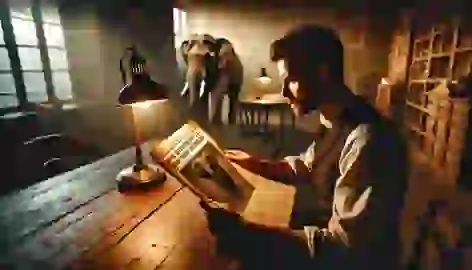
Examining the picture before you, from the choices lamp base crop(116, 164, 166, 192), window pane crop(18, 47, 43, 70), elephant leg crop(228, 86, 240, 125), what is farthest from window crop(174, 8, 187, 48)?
lamp base crop(116, 164, 166, 192)

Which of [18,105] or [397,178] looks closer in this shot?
[397,178]

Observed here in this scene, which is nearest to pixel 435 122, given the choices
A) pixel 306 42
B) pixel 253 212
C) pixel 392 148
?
pixel 392 148

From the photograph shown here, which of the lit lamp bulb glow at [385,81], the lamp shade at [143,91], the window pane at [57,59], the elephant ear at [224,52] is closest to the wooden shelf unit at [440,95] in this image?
the lit lamp bulb glow at [385,81]

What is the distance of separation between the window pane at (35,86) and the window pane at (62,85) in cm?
2

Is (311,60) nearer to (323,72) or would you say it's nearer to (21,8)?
(323,72)

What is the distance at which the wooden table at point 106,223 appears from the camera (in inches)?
23.3

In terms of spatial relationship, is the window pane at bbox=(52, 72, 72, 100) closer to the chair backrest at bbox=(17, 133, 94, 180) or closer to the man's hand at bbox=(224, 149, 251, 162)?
the chair backrest at bbox=(17, 133, 94, 180)

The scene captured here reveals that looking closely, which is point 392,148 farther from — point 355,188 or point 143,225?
point 143,225

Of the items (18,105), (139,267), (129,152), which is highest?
(18,105)

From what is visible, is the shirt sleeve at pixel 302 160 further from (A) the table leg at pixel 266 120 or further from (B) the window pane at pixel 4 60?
(B) the window pane at pixel 4 60

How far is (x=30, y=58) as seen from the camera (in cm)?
56

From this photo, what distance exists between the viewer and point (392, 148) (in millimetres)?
457

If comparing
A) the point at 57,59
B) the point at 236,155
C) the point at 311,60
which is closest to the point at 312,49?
the point at 311,60

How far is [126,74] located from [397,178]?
0.41 meters
